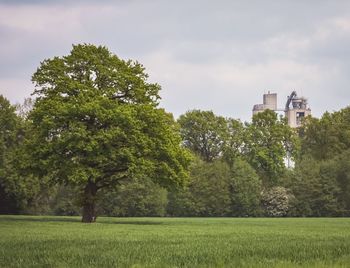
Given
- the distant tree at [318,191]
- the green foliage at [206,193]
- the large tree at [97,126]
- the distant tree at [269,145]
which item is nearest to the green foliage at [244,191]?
the green foliage at [206,193]

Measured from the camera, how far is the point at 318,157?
9362 centimetres

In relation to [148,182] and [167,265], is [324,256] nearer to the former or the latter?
[167,265]

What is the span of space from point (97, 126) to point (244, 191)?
43168 mm

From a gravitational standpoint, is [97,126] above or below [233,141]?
below

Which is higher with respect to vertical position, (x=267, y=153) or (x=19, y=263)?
(x=267, y=153)

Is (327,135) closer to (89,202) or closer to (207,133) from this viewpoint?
(207,133)

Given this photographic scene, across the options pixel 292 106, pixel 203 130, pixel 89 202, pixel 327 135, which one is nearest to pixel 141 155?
pixel 89 202

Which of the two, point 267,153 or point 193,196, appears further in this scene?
point 267,153

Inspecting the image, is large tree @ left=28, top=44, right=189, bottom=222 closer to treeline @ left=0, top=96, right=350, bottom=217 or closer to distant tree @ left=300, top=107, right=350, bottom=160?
treeline @ left=0, top=96, right=350, bottom=217

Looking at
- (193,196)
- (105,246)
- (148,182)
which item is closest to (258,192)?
(193,196)

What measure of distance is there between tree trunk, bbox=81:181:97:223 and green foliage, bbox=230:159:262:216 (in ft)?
133

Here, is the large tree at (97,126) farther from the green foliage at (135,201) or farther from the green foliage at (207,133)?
the green foliage at (207,133)

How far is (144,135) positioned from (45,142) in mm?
7377

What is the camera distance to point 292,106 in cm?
17325
